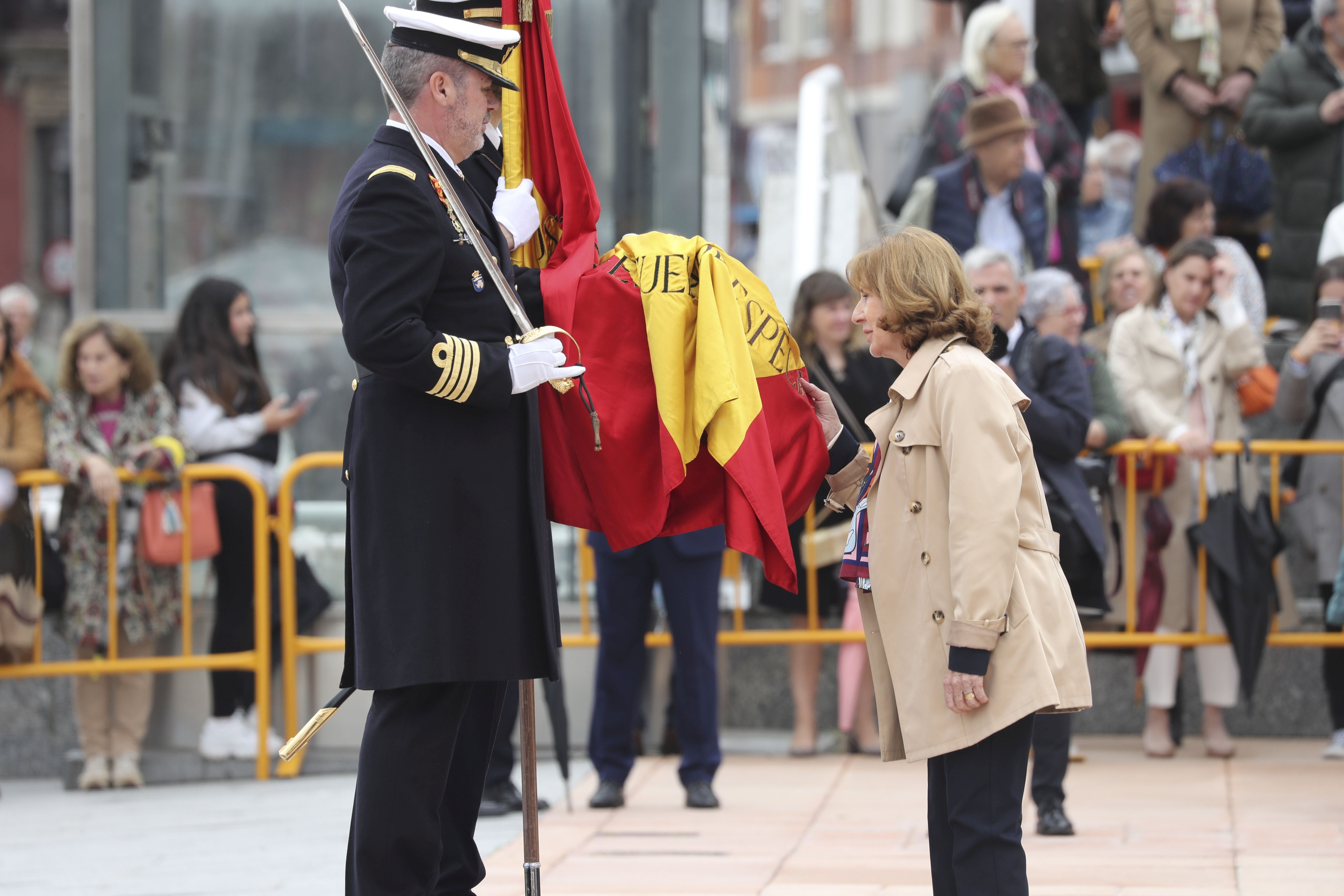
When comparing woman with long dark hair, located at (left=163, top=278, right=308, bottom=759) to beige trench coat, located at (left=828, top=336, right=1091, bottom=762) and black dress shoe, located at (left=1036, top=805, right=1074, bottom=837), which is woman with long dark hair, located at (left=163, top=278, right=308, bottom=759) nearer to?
black dress shoe, located at (left=1036, top=805, right=1074, bottom=837)

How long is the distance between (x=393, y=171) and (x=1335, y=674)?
5.03 metres

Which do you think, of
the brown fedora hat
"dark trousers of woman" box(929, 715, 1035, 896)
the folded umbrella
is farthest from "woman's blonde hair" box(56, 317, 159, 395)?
"dark trousers of woman" box(929, 715, 1035, 896)

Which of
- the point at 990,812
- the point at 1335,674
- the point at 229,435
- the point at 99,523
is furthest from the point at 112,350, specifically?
the point at 1335,674

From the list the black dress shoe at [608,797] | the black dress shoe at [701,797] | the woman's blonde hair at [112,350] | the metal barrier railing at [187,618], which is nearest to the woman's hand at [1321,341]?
the black dress shoe at [701,797]

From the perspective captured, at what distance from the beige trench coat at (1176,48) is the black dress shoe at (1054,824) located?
458 centimetres

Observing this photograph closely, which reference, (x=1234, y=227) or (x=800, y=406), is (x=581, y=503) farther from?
(x=1234, y=227)

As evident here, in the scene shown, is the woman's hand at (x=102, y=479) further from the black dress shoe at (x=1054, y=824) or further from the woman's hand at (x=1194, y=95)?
the woman's hand at (x=1194, y=95)

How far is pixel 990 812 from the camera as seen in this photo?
382 cm

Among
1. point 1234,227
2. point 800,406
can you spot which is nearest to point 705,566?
point 800,406

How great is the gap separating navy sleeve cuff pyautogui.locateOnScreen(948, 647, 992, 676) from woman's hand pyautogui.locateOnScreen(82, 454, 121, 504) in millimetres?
4476

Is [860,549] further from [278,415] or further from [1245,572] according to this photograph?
[278,415]

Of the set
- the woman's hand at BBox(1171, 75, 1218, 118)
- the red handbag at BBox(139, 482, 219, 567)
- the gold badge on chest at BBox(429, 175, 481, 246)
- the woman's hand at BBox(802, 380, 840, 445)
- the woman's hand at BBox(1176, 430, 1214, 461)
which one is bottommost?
the red handbag at BBox(139, 482, 219, 567)

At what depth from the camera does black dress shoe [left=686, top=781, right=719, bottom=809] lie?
6520 mm

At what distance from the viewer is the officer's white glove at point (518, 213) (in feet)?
14.0
